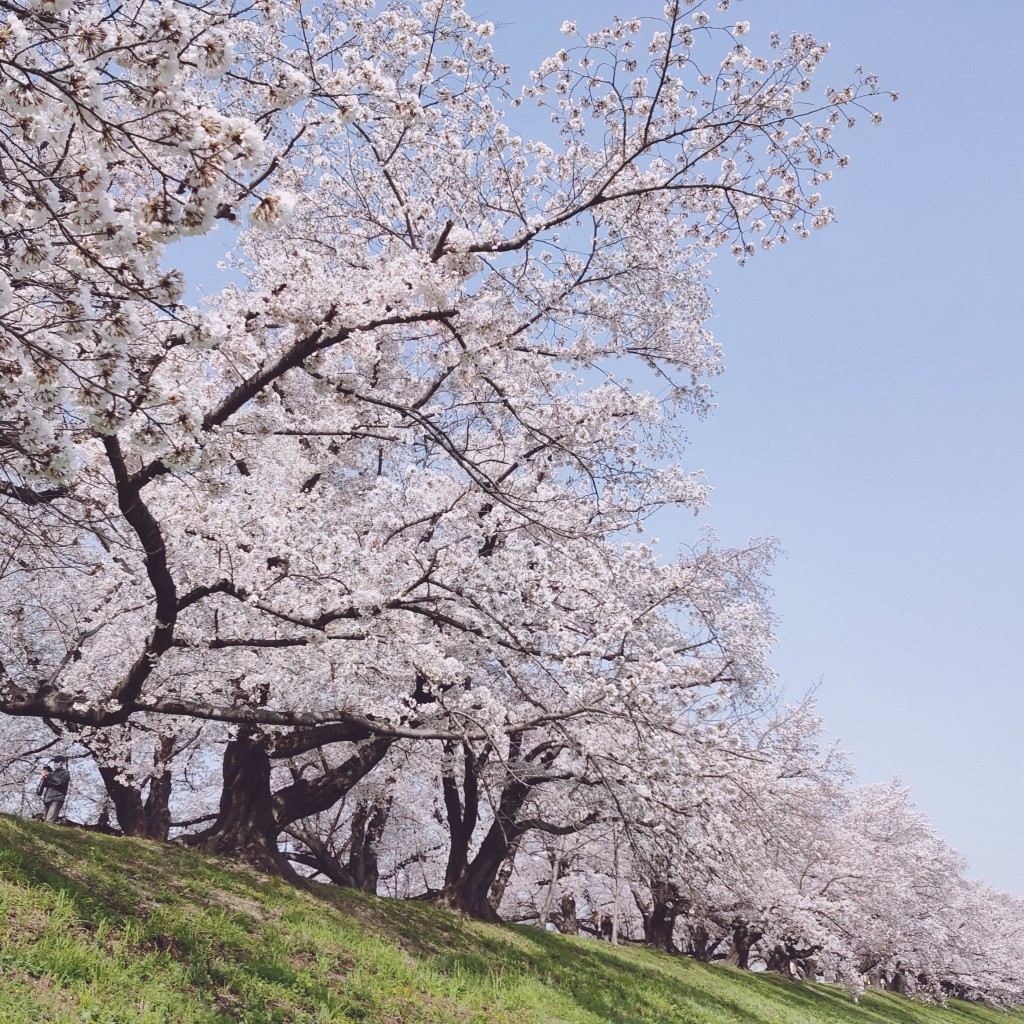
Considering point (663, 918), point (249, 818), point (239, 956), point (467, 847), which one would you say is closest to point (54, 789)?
point (249, 818)

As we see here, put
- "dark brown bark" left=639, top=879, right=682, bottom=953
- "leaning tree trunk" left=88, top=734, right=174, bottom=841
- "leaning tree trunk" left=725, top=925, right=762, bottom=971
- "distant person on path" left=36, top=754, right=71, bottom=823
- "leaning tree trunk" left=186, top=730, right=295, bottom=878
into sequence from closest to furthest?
"leaning tree trunk" left=186, top=730, right=295, bottom=878, "distant person on path" left=36, top=754, right=71, bottom=823, "leaning tree trunk" left=88, top=734, right=174, bottom=841, "dark brown bark" left=639, top=879, right=682, bottom=953, "leaning tree trunk" left=725, top=925, right=762, bottom=971

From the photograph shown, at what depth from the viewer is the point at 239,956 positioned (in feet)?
22.8

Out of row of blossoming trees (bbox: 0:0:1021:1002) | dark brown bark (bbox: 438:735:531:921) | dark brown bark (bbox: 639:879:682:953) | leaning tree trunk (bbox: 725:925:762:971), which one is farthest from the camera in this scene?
leaning tree trunk (bbox: 725:925:762:971)

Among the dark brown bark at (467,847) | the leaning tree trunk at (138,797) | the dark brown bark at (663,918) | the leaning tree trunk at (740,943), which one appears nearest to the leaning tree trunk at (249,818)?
the leaning tree trunk at (138,797)

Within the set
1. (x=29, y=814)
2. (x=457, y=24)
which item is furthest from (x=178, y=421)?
(x=29, y=814)

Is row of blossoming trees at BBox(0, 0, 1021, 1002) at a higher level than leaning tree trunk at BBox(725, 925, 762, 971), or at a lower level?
higher

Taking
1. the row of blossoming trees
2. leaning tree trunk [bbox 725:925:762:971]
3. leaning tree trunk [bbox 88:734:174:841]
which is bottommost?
leaning tree trunk [bbox 725:925:762:971]

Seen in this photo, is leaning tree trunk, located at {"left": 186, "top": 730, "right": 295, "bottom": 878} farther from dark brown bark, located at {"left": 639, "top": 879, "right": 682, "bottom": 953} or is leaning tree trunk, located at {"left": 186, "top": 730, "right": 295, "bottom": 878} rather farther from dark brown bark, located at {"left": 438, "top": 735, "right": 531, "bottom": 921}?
dark brown bark, located at {"left": 639, "top": 879, "right": 682, "bottom": 953}

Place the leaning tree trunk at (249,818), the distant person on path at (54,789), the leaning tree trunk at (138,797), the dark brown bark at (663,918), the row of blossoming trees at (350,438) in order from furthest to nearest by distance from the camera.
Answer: the dark brown bark at (663,918) < the leaning tree trunk at (138,797) < the distant person on path at (54,789) < the leaning tree trunk at (249,818) < the row of blossoming trees at (350,438)

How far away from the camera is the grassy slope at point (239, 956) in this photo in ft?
17.7

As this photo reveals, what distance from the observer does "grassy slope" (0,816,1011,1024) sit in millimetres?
5387

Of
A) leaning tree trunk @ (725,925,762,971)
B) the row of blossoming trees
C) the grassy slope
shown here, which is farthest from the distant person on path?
leaning tree trunk @ (725,925,762,971)

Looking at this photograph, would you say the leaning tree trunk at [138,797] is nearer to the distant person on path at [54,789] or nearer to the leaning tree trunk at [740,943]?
the distant person on path at [54,789]

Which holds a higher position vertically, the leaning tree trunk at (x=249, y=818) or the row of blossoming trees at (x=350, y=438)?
the row of blossoming trees at (x=350, y=438)
